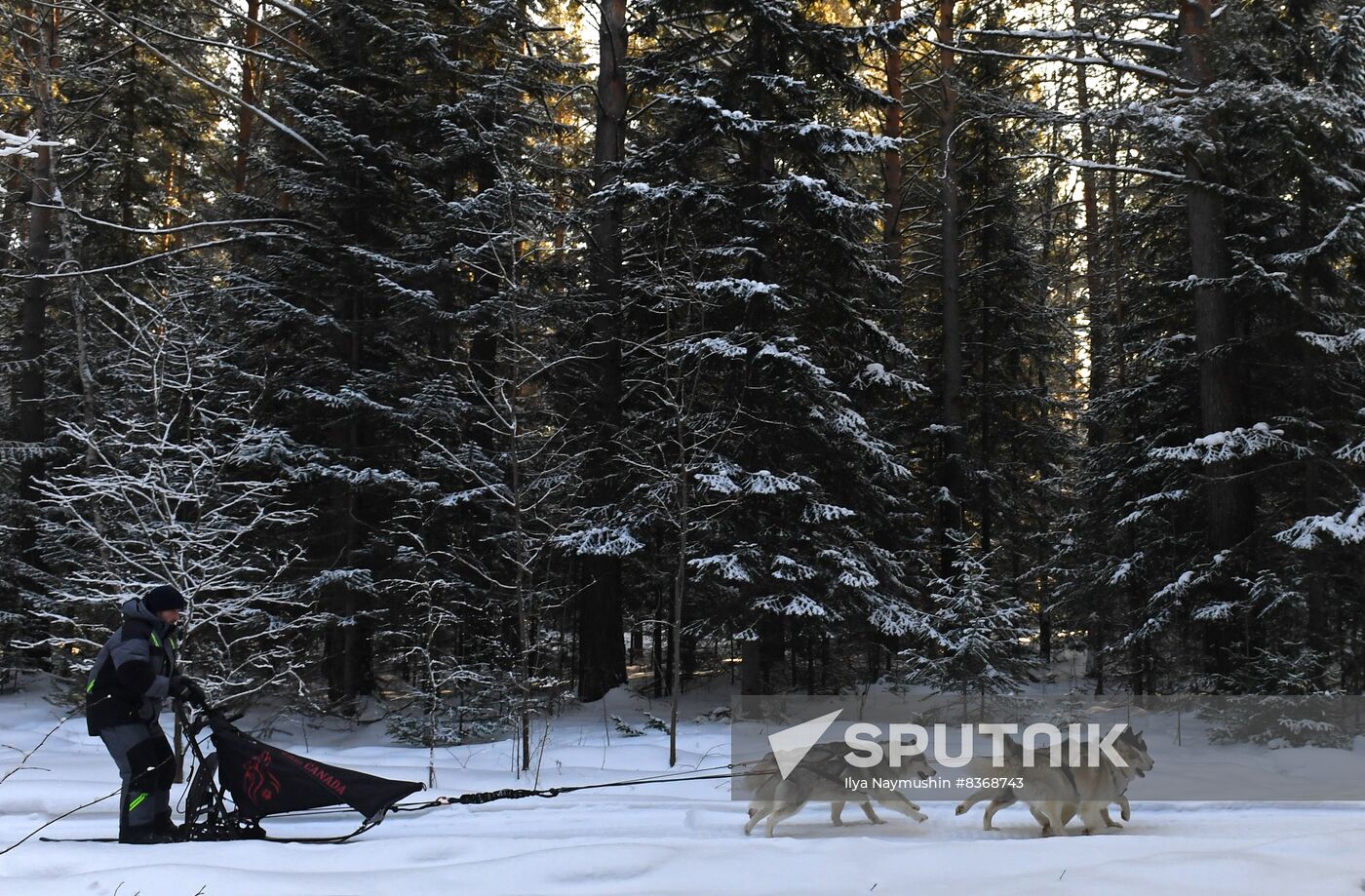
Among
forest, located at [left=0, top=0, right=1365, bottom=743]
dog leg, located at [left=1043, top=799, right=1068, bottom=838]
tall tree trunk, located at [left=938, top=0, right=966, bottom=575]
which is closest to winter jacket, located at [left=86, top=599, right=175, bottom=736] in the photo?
forest, located at [left=0, top=0, right=1365, bottom=743]

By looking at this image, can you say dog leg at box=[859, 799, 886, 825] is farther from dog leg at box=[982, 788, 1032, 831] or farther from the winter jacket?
the winter jacket

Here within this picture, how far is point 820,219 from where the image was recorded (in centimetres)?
1317

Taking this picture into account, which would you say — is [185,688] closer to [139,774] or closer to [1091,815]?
[139,774]

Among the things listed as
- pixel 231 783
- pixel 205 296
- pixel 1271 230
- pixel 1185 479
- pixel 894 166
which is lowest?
pixel 231 783

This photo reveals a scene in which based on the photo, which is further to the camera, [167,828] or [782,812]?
[167,828]

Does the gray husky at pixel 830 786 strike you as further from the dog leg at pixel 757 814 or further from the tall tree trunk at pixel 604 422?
the tall tree trunk at pixel 604 422

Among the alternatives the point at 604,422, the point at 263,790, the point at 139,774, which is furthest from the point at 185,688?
the point at 604,422

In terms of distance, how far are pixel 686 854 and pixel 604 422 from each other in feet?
30.1

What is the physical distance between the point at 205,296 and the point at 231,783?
10.7 metres

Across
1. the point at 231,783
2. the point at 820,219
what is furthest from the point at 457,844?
the point at 820,219

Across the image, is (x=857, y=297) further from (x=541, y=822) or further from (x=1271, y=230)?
(x=541, y=822)

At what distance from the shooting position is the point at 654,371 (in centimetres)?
1373

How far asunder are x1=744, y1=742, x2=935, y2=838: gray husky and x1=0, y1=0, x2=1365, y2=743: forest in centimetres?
415

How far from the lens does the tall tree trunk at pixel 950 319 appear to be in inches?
696
